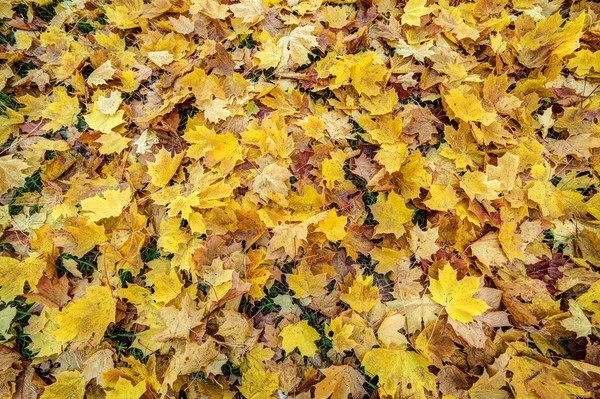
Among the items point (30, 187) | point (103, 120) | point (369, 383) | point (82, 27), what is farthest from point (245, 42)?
point (369, 383)

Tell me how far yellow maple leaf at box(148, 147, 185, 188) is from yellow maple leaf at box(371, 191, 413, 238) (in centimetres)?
102

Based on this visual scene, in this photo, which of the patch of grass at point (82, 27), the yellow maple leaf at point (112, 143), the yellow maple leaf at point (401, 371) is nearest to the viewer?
the yellow maple leaf at point (401, 371)

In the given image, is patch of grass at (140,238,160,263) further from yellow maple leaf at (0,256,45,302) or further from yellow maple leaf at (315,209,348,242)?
yellow maple leaf at (315,209,348,242)

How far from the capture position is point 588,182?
196 cm

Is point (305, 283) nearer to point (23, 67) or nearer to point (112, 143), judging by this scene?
point (112, 143)

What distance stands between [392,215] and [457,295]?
1.47ft

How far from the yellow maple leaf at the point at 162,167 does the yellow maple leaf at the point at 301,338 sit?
0.94 metres

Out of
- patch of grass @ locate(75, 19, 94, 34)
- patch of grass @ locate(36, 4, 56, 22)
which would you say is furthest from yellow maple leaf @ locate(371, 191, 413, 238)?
patch of grass @ locate(36, 4, 56, 22)

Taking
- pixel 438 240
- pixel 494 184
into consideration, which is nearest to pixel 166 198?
pixel 438 240

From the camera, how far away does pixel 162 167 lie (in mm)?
1881

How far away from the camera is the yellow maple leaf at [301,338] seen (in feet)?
5.25

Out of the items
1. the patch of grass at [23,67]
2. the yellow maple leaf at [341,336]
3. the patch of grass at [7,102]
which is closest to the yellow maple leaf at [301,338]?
the yellow maple leaf at [341,336]

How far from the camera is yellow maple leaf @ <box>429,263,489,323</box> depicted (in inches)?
61.9

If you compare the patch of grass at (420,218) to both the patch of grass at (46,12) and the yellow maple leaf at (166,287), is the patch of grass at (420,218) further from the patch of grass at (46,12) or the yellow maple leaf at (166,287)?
the patch of grass at (46,12)
